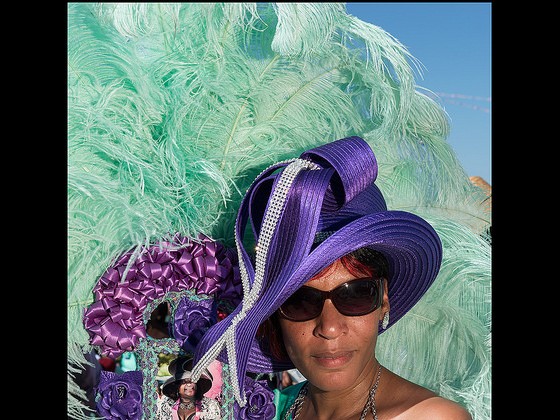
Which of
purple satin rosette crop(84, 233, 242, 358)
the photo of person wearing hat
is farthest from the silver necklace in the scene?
purple satin rosette crop(84, 233, 242, 358)

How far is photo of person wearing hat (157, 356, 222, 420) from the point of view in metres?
2.58

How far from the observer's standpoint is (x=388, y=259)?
2.37 m

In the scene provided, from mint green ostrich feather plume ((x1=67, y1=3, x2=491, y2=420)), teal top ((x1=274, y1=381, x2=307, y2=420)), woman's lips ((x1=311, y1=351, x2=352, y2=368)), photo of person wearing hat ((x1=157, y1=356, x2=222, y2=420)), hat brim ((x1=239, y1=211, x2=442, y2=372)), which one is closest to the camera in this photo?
hat brim ((x1=239, y1=211, x2=442, y2=372))

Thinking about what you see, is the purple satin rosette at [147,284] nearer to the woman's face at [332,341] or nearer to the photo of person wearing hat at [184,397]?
the photo of person wearing hat at [184,397]

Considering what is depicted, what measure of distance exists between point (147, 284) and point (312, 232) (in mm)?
780

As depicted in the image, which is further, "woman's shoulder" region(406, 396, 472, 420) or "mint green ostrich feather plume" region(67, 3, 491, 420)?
"mint green ostrich feather plume" region(67, 3, 491, 420)

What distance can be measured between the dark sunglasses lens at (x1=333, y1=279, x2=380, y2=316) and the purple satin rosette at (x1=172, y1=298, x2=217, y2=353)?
635mm

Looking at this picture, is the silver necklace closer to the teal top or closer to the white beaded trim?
the teal top

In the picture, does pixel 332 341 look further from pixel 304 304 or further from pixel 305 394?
pixel 305 394

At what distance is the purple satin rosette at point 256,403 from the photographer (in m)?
2.64

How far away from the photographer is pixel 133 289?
2.57 metres

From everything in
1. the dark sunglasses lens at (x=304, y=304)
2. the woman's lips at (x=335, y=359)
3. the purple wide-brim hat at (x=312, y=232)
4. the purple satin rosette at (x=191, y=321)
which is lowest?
the woman's lips at (x=335, y=359)

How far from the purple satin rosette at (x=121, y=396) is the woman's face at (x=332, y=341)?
68 cm

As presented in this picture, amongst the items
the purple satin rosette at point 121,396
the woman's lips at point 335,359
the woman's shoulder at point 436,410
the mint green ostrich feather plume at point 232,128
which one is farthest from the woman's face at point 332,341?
the purple satin rosette at point 121,396
